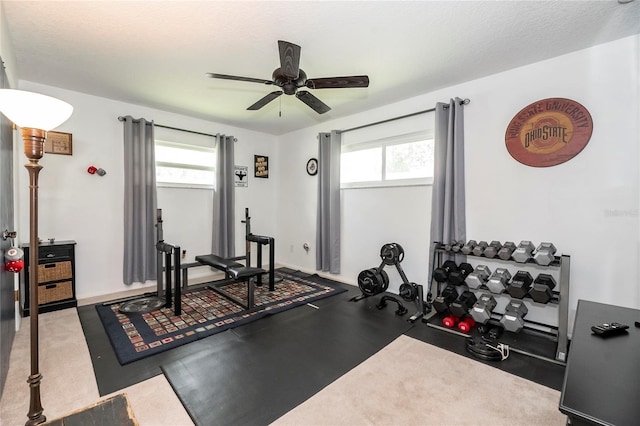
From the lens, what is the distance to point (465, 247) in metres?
3.04

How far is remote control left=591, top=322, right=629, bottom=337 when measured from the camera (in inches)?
51.8

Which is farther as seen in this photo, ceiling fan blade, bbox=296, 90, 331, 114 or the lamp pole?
ceiling fan blade, bbox=296, 90, 331, 114

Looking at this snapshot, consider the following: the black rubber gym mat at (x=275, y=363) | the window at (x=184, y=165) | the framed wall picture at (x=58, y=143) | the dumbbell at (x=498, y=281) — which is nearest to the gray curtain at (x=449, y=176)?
the dumbbell at (x=498, y=281)

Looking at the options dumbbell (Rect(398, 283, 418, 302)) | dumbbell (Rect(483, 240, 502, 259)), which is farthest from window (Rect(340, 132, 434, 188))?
dumbbell (Rect(398, 283, 418, 302))

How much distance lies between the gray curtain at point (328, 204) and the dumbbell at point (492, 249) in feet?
7.51

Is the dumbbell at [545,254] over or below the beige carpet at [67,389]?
over

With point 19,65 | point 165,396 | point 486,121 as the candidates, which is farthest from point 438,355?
point 19,65

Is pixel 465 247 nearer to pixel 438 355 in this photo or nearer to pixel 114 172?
pixel 438 355

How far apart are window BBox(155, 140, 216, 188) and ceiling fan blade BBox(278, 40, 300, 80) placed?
311 centimetres

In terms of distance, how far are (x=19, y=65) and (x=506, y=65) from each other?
5.09 meters

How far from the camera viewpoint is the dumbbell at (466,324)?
2.80 m

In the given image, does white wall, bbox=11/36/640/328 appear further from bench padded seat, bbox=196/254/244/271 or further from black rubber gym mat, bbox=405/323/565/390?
bench padded seat, bbox=196/254/244/271

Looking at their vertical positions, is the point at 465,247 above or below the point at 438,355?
above

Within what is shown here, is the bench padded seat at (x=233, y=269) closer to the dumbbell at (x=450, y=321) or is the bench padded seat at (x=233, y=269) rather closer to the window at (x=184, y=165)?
the window at (x=184, y=165)
